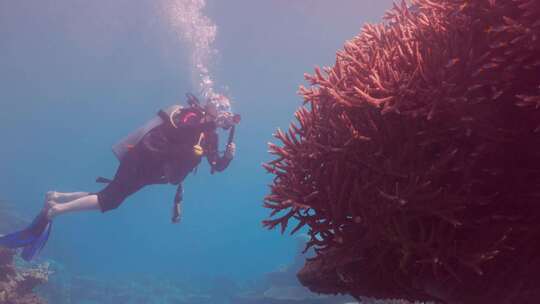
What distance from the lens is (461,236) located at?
2258 mm

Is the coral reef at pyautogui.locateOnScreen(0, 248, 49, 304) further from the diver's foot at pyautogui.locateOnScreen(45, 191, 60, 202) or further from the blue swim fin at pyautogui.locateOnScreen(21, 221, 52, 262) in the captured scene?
the diver's foot at pyautogui.locateOnScreen(45, 191, 60, 202)

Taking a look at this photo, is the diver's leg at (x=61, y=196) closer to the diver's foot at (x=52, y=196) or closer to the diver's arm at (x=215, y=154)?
the diver's foot at (x=52, y=196)

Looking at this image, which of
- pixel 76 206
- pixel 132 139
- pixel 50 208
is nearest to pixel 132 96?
pixel 50 208

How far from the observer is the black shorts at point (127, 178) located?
9.00 m

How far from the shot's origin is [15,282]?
1108 cm

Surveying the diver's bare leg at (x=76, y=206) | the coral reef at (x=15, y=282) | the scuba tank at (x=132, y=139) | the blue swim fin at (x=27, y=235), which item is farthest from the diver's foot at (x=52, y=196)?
the coral reef at (x=15, y=282)

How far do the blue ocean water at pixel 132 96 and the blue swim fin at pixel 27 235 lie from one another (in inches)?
553

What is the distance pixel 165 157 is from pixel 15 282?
7.22 meters

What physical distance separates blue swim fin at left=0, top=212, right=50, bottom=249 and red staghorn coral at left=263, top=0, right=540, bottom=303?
368 inches

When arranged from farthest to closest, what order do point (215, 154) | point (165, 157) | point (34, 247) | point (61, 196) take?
point (61, 196), point (34, 247), point (215, 154), point (165, 157)

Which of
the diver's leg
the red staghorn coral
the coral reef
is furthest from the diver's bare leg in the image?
the red staghorn coral

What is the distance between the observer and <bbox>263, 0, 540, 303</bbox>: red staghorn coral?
2.05 metres

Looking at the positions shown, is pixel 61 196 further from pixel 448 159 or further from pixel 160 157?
pixel 448 159

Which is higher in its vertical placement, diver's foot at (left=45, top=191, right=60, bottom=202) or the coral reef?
diver's foot at (left=45, top=191, right=60, bottom=202)
